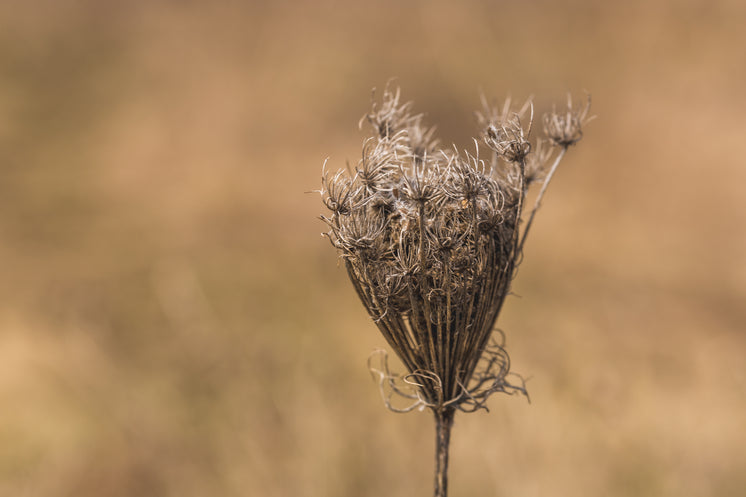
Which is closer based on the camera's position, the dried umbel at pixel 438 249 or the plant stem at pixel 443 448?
the dried umbel at pixel 438 249

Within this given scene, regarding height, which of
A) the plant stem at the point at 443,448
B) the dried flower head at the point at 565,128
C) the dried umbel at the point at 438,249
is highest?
the dried flower head at the point at 565,128

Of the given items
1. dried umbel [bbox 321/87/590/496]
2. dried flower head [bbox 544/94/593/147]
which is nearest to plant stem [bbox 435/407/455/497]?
dried umbel [bbox 321/87/590/496]

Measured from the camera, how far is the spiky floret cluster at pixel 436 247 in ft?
7.06

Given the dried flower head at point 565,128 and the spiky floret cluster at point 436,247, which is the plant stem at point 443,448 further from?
the dried flower head at point 565,128

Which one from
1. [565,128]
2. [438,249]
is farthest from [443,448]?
[565,128]

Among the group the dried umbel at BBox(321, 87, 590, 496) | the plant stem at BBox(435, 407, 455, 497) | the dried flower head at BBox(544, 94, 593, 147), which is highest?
the dried flower head at BBox(544, 94, 593, 147)

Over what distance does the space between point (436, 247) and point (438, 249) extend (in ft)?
0.04

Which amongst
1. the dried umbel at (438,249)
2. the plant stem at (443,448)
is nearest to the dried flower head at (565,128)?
the dried umbel at (438,249)

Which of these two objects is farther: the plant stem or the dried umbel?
the plant stem

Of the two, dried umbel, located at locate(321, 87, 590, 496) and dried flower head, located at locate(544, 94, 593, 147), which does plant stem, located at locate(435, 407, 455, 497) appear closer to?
dried umbel, located at locate(321, 87, 590, 496)

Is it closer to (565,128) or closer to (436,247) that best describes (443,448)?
(436,247)

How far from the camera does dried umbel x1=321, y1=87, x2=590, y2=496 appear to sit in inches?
84.7

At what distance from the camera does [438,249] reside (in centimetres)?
213

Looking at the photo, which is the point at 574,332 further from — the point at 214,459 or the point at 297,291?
the point at 214,459
